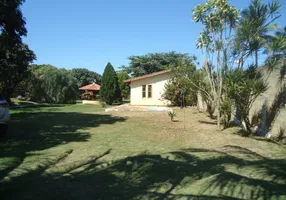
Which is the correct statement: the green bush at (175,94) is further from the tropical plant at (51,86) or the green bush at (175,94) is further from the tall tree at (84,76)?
the tall tree at (84,76)

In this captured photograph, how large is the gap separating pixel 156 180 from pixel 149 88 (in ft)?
71.1

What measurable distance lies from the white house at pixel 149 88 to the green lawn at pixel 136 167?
16.2 metres

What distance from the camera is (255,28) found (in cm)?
993

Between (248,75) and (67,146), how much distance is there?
280 inches

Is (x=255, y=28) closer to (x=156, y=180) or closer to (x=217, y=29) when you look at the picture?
(x=217, y=29)

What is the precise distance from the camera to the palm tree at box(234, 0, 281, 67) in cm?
991

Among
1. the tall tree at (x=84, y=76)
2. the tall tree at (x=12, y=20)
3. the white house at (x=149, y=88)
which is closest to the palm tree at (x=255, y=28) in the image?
the tall tree at (x=12, y=20)

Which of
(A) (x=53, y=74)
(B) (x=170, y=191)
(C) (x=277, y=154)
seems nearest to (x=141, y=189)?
(B) (x=170, y=191)

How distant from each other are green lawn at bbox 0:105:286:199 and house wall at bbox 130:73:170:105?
16131 mm

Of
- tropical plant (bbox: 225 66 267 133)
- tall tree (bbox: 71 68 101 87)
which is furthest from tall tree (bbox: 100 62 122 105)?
tall tree (bbox: 71 68 101 87)

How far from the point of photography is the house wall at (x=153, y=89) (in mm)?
25517

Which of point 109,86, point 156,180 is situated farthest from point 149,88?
point 156,180

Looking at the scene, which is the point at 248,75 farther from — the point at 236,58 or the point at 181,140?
the point at 181,140

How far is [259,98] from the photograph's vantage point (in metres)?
10.4
